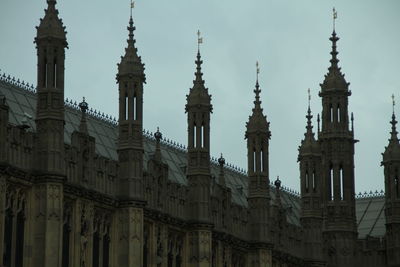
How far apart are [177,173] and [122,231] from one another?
38.9 feet

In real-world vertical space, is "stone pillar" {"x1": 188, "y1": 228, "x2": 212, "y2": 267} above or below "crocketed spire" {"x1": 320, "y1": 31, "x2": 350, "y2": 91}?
below

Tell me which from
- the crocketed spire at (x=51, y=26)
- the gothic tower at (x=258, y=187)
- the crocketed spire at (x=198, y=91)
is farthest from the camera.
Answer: the gothic tower at (x=258, y=187)

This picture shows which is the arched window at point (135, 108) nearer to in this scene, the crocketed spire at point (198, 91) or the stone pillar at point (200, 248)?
the crocketed spire at point (198, 91)

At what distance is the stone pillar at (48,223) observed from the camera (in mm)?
60375

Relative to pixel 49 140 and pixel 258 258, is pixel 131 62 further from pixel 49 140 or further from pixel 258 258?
pixel 258 258

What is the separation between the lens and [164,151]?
79375 mm

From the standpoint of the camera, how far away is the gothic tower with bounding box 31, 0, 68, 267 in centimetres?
6056

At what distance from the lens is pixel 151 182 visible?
6919 cm

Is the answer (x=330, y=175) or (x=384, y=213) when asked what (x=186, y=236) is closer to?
(x=330, y=175)

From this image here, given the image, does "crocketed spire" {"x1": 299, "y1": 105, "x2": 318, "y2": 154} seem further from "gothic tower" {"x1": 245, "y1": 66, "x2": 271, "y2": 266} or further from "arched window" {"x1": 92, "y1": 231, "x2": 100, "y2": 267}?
"arched window" {"x1": 92, "y1": 231, "x2": 100, "y2": 267}

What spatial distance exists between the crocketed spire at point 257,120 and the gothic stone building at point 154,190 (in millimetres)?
54

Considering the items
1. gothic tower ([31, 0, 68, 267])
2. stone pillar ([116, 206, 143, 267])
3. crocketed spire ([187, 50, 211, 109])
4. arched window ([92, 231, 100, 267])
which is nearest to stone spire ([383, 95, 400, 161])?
crocketed spire ([187, 50, 211, 109])

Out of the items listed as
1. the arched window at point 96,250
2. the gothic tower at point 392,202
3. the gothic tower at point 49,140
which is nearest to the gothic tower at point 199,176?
the arched window at point 96,250

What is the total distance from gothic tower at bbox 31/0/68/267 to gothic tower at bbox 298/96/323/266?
23840 millimetres
